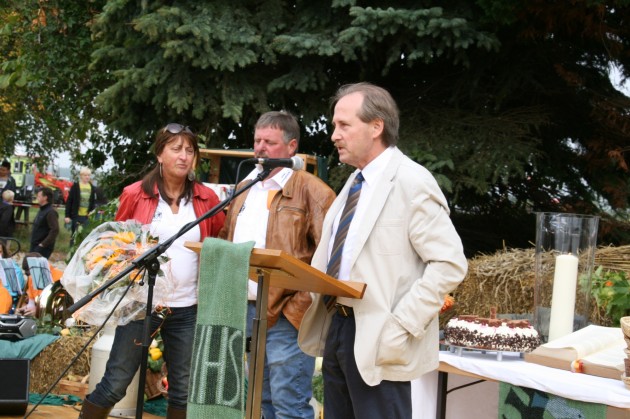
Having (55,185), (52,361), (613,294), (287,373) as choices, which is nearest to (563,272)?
(613,294)

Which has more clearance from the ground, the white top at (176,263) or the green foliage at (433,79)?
the green foliage at (433,79)

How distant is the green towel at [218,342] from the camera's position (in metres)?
2.85

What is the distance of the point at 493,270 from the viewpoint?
5117mm

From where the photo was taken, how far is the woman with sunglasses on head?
4047 mm

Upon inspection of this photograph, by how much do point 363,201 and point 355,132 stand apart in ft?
0.81

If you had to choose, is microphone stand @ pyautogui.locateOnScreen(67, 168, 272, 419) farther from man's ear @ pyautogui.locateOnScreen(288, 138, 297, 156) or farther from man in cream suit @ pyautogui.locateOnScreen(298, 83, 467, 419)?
man's ear @ pyautogui.locateOnScreen(288, 138, 297, 156)

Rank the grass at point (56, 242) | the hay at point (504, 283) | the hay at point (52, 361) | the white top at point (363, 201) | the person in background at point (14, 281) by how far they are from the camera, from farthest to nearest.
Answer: the grass at point (56, 242), the person in background at point (14, 281), the hay at point (52, 361), the hay at point (504, 283), the white top at point (363, 201)

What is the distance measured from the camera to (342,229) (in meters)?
3.07

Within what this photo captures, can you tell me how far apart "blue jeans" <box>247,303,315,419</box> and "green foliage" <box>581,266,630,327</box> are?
146 centimetres

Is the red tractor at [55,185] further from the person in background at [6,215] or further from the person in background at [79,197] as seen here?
the person in background at [6,215]

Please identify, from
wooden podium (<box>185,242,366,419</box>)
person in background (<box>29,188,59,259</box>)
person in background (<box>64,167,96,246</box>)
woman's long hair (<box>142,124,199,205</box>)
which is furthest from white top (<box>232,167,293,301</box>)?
person in background (<box>64,167,96,246</box>)

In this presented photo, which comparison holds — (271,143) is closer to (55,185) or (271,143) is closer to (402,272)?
(402,272)

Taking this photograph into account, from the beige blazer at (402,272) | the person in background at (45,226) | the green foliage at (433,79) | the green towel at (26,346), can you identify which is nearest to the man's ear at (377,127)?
the beige blazer at (402,272)

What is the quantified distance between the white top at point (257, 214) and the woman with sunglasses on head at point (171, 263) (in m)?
0.24
